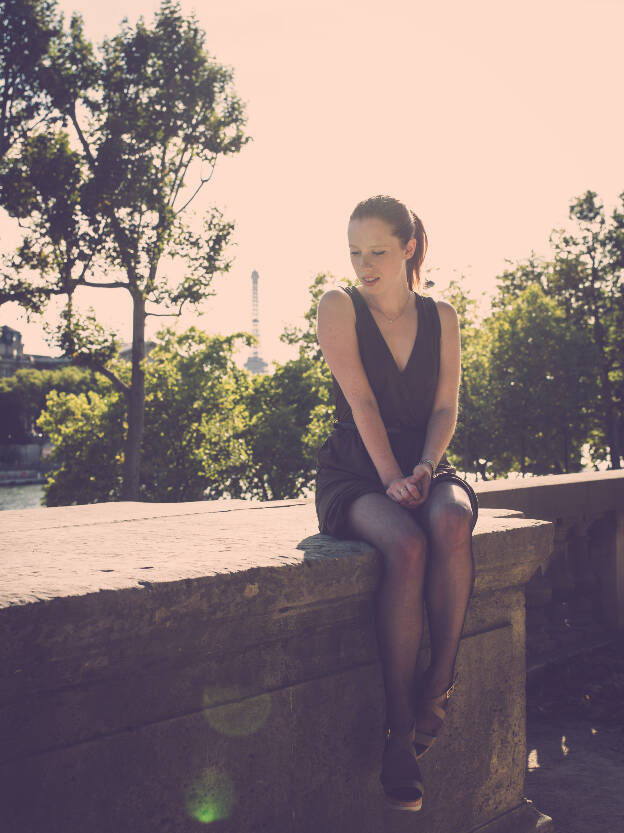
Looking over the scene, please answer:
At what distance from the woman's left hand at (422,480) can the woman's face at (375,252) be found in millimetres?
762

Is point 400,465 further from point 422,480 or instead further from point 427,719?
point 427,719

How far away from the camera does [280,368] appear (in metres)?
31.1

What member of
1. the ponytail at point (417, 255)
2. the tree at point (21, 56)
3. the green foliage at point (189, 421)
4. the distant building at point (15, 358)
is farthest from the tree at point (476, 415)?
the distant building at point (15, 358)

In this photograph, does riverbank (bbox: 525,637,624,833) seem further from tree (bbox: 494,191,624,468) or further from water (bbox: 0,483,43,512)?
water (bbox: 0,483,43,512)

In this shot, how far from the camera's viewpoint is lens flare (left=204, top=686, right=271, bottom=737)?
1.87 m

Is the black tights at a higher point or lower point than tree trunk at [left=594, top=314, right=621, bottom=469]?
lower

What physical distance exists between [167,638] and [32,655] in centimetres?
32

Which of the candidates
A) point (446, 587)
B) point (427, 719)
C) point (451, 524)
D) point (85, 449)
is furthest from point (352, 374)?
point (85, 449)

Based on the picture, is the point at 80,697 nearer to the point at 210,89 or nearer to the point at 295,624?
the point at 295,624

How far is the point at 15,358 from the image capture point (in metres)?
108

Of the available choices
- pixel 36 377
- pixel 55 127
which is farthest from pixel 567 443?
pixel 36 377

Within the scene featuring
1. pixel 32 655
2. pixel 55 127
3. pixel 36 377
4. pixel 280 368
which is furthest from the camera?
pixel 36 377

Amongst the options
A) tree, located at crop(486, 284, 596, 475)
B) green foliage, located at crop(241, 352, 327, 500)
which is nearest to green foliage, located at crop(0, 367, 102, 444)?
green foliage, located at crop(241, 352, 327, 500)

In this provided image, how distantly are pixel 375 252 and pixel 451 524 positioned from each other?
1131 mm
